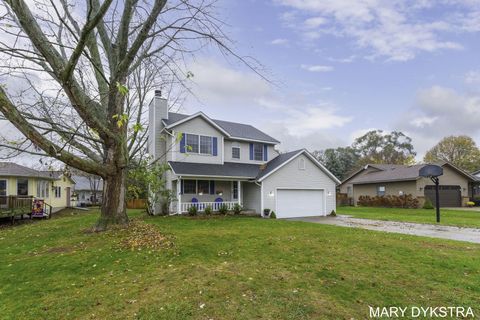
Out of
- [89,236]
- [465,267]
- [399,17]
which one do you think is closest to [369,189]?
[399,17]

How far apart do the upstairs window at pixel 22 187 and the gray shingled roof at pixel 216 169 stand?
1634 cm

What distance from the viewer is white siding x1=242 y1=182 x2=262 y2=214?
19.9 meters

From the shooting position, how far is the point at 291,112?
21438mm

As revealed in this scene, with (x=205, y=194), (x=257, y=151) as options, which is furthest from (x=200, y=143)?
(x=257, y=151)

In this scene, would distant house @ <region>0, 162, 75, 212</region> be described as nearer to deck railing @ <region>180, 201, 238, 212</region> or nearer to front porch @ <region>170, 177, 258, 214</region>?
front porch @ <region>170, 177, 258, 214</region>

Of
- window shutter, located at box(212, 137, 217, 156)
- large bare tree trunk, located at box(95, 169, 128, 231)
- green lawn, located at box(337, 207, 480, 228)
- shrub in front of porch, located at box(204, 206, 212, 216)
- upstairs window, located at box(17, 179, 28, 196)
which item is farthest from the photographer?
upstairs window, located at box(17, 179, 28, 196)

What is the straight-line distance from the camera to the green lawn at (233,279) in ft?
14.0

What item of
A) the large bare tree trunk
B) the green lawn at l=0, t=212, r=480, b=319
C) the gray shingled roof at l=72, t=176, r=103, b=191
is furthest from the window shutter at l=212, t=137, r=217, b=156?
the gray shingled roof at l=72, t=176, r=103, b=191

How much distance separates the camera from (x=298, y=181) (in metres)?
19.7

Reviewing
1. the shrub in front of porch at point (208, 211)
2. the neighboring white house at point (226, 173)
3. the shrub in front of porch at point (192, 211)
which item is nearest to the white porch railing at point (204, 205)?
the neighboring white house at point (226, 173)

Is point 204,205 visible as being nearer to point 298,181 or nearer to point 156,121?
point 298,181

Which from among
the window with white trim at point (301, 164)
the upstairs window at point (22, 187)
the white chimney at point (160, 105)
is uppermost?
the white chimney at point (160, 105)

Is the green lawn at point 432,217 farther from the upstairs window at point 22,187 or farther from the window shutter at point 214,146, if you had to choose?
the upstairs window at point 22,187

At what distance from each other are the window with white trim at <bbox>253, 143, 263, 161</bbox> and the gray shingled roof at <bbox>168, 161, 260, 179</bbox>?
1166 mm
